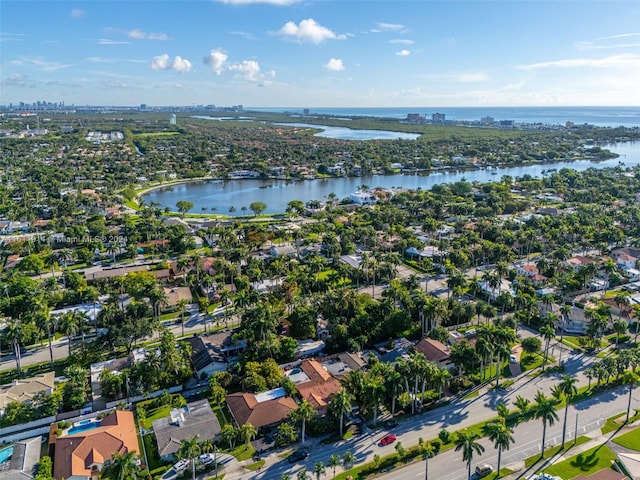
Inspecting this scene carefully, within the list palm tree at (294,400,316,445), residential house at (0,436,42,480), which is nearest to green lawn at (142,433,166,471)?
residential house at (0,436,42,480)

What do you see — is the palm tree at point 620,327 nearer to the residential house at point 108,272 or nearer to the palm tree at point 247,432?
the palm tree at point 247,432

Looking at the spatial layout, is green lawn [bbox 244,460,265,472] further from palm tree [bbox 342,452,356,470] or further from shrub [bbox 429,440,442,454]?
shrub [bbox 429,440,442,454]

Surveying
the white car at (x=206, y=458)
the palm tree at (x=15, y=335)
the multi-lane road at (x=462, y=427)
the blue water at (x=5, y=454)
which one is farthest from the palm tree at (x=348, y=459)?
the palm tree at (x=15, y=335)

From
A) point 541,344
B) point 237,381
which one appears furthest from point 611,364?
point 237,381

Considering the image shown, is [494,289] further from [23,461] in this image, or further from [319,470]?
[23,461]

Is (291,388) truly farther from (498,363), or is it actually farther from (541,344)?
(541,344)

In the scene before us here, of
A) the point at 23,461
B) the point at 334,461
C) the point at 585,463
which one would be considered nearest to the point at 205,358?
the point at 23,461
